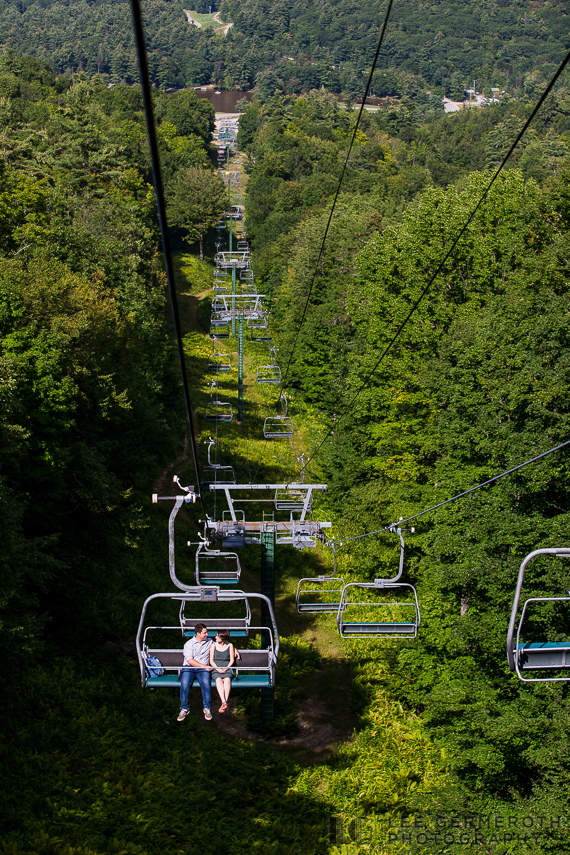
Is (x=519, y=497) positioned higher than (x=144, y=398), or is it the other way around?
(x=519, y=497)

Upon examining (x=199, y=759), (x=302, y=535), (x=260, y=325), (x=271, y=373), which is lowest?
(x=271, y=373)

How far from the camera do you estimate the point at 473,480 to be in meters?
20.1

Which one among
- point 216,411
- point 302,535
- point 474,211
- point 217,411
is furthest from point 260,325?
point 474,211

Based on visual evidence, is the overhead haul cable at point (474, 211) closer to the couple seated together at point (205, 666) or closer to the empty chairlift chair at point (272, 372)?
the empty chairlift chair at point (272, 372)

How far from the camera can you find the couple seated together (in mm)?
10617

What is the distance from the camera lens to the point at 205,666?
420 inches

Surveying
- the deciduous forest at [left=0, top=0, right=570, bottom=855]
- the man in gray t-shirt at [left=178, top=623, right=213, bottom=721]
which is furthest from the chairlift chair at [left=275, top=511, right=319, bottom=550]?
the man in gray t-shirt at [left=178, top=623, right=213, bottom=721]

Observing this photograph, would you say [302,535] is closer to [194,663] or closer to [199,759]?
[194,663]

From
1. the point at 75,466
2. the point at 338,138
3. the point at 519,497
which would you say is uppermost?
the point at 519,497

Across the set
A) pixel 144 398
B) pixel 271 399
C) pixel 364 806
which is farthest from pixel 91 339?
pixel 271 399

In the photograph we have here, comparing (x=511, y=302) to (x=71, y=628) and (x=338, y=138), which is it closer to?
(x=71, y=628)

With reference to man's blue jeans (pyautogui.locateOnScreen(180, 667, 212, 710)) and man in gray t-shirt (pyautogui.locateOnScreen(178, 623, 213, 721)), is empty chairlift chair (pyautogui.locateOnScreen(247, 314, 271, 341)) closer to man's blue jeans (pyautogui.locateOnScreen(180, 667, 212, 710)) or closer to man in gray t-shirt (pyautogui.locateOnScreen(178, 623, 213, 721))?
man in gray t-shirt (pyautogui.locateOnScreen(178, 623, 213, 721))

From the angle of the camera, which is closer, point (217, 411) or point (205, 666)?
point (205, 666)

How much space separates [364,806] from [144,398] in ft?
56.9
